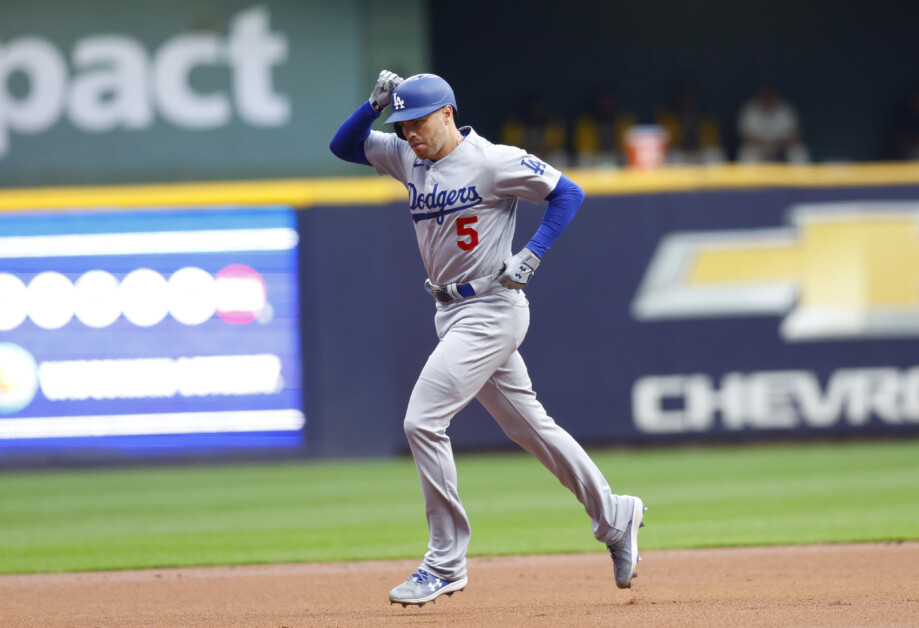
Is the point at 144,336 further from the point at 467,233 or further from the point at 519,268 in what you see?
the point at 519,268

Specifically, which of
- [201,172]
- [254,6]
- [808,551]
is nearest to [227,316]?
[201,172]

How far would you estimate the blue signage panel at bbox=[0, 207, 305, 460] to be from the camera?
33.8 feet

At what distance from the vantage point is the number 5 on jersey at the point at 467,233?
15.5ft

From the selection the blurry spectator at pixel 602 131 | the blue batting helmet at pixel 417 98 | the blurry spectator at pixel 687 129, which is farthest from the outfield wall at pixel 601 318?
the blue batting helmet at pixel 417 98

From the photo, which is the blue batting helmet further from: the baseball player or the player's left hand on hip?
the player's left hand on hip

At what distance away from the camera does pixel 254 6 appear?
11.7m

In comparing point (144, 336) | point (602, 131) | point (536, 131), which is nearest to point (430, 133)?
point (144, 336)

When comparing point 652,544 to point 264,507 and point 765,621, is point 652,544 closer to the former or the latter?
point 765,621

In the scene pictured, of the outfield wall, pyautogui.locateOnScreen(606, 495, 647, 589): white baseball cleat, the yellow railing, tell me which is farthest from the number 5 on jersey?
the yellow railing

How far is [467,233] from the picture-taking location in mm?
4738

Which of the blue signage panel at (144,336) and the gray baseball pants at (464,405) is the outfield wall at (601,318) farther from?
the gray baseball pants at (464,405)

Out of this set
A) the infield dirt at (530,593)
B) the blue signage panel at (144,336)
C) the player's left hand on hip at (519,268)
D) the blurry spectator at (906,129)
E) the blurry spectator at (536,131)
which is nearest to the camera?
the infield dirt at (530,593)

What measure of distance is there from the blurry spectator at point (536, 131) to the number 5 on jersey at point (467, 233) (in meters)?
9.76

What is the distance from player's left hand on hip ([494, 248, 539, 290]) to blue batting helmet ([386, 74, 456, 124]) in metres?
0.62
